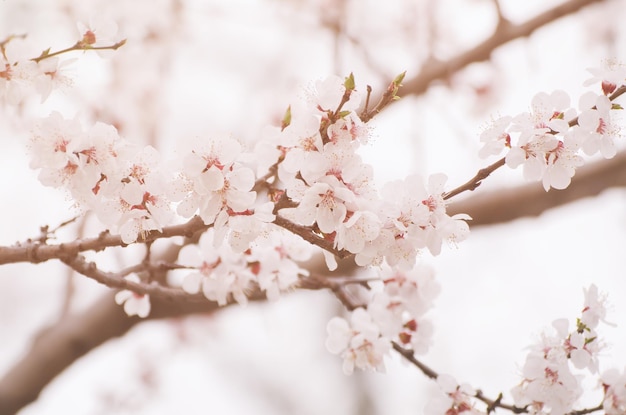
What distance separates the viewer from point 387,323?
1616mm

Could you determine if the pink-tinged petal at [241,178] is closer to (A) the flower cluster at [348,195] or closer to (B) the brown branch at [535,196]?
(A) the flower cluster at [348,195]

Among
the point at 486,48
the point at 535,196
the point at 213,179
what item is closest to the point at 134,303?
the point at 213,179

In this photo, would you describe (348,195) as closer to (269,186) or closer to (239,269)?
(269,186)

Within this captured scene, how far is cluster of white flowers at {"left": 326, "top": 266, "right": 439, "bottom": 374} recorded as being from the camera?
5.22ft

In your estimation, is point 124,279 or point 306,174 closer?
point 306,174

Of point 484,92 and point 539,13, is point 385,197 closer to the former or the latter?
point 539,13

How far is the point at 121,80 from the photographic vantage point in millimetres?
4211

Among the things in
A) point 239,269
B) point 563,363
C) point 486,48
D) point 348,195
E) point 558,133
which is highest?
point 486,48

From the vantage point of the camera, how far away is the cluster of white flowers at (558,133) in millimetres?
1113

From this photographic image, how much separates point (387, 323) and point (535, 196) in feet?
3.71

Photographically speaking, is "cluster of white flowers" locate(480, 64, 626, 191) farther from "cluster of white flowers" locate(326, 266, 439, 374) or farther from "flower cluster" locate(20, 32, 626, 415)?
"cluster of white flowers" locate(326, 266, 439, 374)

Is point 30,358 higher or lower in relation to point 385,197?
lower

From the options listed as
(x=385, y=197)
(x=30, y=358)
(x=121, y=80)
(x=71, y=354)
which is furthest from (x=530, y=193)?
(x=121, y=80)

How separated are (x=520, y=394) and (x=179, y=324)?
4325 millimetres
